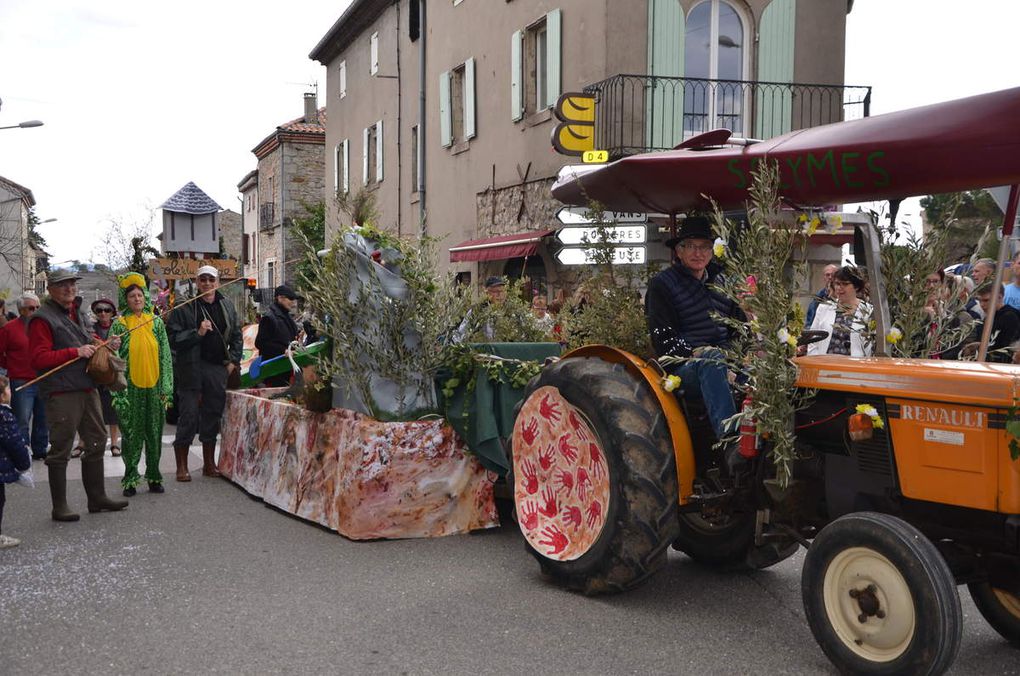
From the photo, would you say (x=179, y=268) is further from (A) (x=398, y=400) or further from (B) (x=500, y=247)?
(A) (x=398, y=400)

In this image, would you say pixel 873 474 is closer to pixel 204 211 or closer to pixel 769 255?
pixel 769 255

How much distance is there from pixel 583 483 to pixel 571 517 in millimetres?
214

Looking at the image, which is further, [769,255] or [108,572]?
[108,572]

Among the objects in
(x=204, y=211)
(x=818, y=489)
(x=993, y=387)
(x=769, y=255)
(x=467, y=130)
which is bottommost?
(x=818, y=489)

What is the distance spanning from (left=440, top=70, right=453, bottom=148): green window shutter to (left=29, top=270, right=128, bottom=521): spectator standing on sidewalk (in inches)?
590

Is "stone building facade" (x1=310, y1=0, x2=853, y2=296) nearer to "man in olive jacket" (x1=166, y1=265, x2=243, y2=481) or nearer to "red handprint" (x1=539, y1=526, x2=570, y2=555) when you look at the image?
"man in olive jacket" (x1=166, y1=265, x2=243, y2=481)

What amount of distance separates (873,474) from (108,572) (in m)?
4.15

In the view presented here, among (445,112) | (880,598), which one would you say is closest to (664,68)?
(445,112)

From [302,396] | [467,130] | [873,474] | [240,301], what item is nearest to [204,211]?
[240,301]

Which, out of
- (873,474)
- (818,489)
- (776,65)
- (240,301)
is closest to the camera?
(873,474)

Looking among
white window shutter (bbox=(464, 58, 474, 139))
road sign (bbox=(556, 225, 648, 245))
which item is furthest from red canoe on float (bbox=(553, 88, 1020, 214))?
white window shutter (bbox=(464, 58, 474, 139))

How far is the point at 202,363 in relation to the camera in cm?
915

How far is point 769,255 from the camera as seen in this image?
4340 millimetres

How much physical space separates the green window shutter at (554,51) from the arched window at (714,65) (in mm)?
2069
